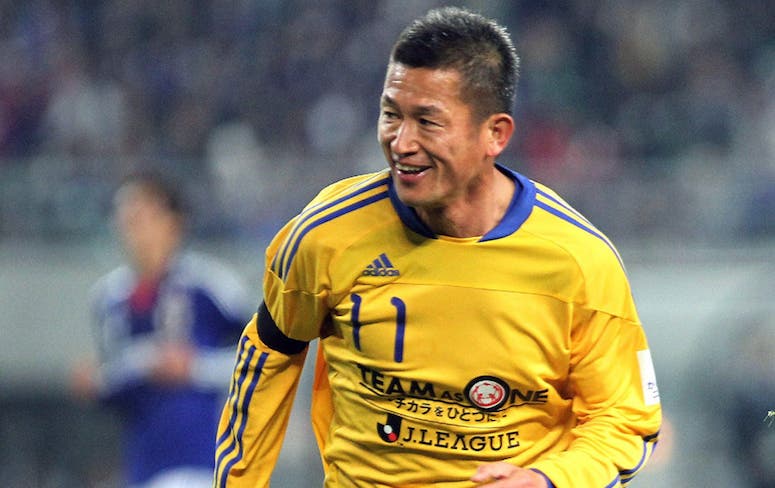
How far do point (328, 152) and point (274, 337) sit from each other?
328 inches

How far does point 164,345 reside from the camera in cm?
585

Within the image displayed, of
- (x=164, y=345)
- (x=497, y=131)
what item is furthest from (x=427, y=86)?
(x=164, y=345)

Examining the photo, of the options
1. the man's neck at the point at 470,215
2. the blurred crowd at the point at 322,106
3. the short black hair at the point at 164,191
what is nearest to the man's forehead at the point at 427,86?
the man's neck at the point at 470,215

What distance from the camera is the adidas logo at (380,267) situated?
3.31 m

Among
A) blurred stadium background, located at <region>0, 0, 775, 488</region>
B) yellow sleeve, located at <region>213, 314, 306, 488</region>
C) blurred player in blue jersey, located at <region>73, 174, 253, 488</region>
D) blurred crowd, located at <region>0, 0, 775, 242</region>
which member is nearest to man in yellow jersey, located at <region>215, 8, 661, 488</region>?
yellow sleeve, located at <region>213, 314, 306, 488</region>

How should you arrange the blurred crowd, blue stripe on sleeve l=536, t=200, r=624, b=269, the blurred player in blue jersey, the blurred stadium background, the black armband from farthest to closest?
the blurred crowd
the blurred stadium background
the blurred player in blue jersey
the black armband
blue stripe on sleeve l=536, t=200, r=624, b=269

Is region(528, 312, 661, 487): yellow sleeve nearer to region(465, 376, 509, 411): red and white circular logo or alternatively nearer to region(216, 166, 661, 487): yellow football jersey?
region(216, 166, 661, 487): yellow football jersey

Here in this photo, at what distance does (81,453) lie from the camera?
33.3ft

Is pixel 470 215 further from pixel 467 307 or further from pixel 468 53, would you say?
pixel 468 53

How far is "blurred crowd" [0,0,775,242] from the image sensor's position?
9.47 m

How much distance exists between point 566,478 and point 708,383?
6.45 meters

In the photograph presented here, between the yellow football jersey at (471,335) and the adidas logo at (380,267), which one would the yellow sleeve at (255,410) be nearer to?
the yellow football jersey at (471,335)

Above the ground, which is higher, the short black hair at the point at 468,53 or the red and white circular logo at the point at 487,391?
the short black hair at the point at 468,53

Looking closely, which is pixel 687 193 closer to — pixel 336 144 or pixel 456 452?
pixel 336 144
